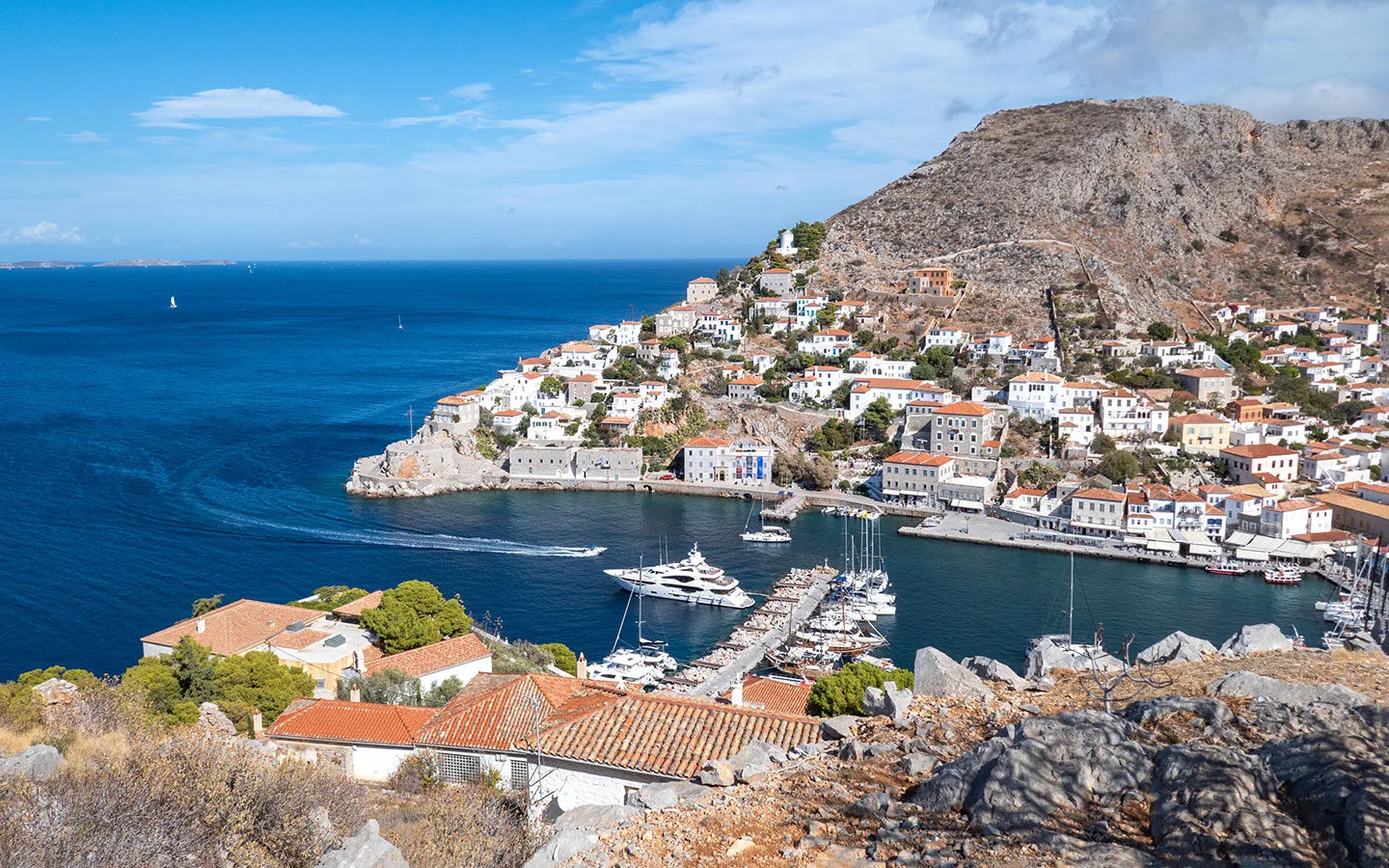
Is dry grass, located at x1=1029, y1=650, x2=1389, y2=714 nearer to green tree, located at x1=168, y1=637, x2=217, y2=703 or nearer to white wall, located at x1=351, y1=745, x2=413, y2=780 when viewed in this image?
white wall, located at x1=351, y1=745, x2=413, y2=780

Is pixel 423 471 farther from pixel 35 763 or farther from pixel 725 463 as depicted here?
pixel 35 763

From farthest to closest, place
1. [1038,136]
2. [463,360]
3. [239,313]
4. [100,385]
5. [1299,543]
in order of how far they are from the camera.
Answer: [239,313]
[463,360]
[1038,136]
[100,385]
[1299,543]

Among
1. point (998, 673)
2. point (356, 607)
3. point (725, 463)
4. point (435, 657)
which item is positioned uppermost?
point (998, 673)

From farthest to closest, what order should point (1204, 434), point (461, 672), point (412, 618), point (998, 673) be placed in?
point (1204, 434)
point (412, 618)
point (461, 672)
point (998, 673)

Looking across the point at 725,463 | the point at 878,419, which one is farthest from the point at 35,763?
the point at 878,419

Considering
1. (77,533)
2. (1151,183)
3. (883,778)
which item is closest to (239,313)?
(77,533)

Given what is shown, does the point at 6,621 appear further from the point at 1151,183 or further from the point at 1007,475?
the point at 1151,183
